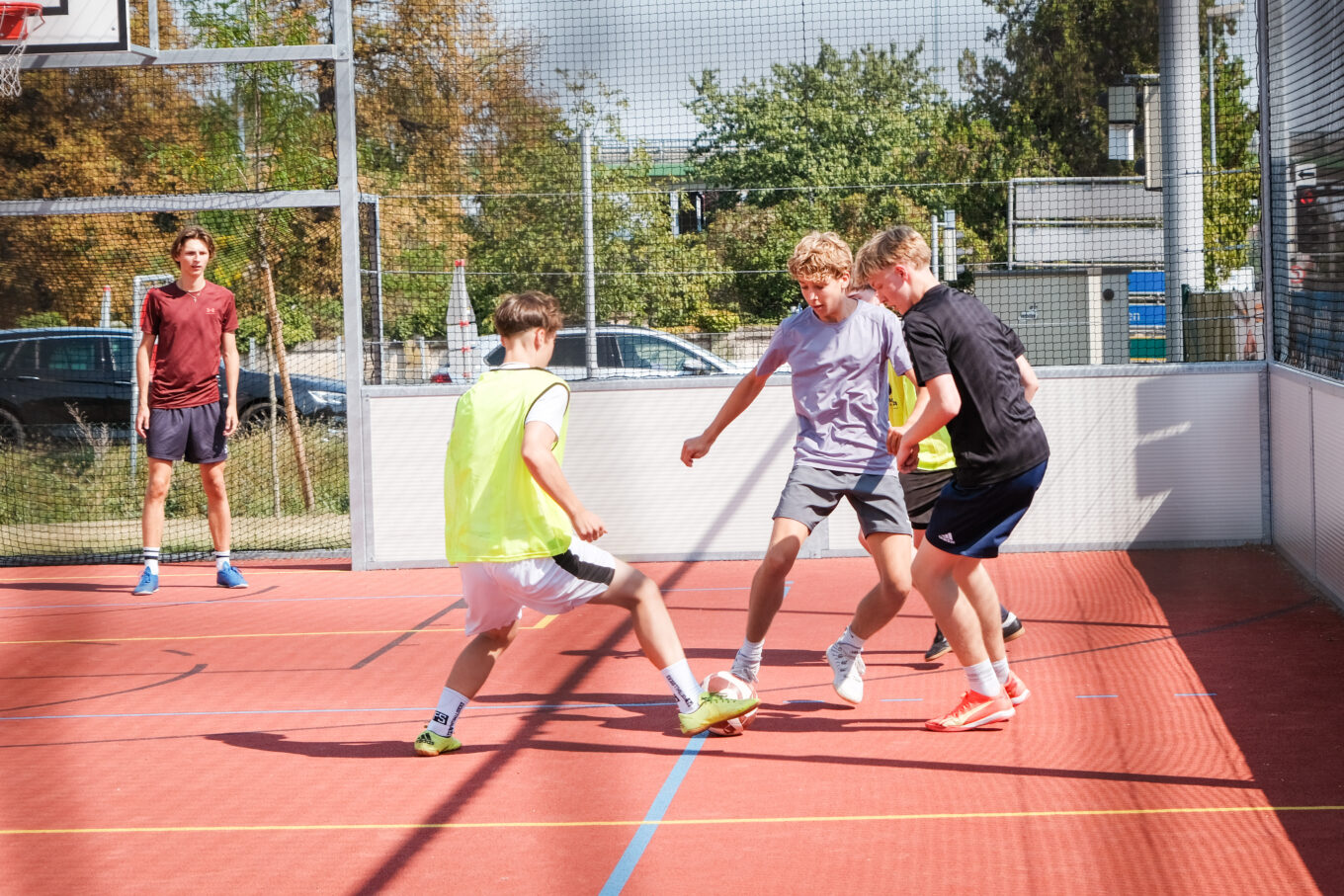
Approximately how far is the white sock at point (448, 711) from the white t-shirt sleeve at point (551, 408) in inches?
40.2

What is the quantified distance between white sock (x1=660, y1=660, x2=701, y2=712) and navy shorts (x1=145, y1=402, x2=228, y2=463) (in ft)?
15.2

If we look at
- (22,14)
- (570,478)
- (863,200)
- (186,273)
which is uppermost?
(22,14)

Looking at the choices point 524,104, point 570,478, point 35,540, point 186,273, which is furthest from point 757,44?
point 35,540

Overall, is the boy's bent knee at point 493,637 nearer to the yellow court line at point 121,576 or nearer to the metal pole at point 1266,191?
the yellow court line at point 121,576

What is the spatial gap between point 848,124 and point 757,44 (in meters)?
4.06

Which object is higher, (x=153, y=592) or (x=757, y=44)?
(x=757, y=44)

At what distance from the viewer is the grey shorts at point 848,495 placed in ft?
17.5

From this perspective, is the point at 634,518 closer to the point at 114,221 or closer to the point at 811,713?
the point at 811,713

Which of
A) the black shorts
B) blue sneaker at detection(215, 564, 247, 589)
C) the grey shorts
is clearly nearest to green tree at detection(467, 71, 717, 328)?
blue sneaker at detection(215, 564, 247, 589)

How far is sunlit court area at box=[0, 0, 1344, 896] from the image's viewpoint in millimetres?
4285

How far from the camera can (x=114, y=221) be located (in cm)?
1345

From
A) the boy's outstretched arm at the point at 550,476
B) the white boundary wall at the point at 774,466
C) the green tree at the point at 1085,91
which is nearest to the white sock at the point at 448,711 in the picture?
the boy's outstretched arm at the point at 550,476

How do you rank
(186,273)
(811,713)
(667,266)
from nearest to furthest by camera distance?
(811,713)
(186,273)
(667,266)

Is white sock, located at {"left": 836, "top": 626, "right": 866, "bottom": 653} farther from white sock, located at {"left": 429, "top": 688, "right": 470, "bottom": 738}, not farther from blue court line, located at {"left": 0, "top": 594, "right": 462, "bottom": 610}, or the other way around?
blue court line, located at {"left": 0, "top": 594, "right": 462, "bottom": 610}
